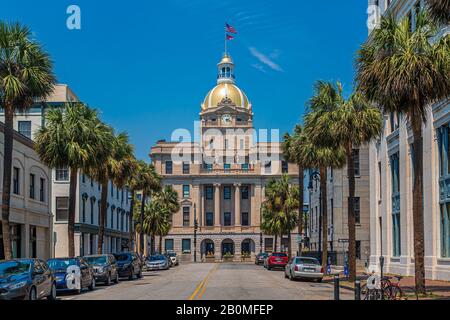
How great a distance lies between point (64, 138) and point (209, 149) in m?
95.1

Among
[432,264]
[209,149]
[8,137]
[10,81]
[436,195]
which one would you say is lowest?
[432,264]

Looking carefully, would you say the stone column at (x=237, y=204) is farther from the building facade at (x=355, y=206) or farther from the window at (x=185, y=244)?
the building facade at (x=355, y=206)

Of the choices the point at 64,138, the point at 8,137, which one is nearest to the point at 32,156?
the point at 64,138

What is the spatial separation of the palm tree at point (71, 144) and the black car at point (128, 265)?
13.0 ft

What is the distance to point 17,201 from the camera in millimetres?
43594

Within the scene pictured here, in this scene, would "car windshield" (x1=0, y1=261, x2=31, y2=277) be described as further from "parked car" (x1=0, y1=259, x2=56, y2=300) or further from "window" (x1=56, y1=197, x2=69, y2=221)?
"window" (x1=56, y1=197, x2=69, y2=221)

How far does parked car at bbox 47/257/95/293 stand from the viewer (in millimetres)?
29469

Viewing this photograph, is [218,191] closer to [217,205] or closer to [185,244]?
[217,205]

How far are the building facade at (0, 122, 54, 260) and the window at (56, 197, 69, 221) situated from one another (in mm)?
9592

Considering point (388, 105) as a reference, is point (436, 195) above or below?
below

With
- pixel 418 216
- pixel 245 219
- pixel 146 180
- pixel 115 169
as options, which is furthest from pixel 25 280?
pixel 245 219

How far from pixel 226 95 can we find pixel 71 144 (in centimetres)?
10465
